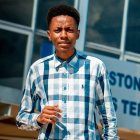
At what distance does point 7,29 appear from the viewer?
6.42 metres

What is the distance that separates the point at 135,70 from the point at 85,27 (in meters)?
1.21

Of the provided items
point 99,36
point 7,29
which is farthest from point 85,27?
point 7,29

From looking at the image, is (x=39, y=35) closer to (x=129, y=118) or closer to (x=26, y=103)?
(x=129, y=118)

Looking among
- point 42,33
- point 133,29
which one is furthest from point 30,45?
point 133,29

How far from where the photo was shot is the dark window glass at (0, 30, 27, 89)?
6.24 metres

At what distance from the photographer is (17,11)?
651 cm

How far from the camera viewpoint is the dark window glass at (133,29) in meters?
7.79

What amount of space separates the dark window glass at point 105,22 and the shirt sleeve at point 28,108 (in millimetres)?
5328

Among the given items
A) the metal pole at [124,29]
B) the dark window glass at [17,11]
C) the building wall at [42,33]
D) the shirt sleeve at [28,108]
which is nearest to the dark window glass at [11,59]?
the building wall at [42,33]

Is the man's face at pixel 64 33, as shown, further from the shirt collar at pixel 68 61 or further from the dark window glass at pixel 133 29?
the dark window glass at pixel 133 29

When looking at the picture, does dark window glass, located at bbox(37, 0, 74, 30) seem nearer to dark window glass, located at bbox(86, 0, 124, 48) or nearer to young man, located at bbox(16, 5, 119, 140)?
dark window glass, located at bbox(86, 0, 124, 48)

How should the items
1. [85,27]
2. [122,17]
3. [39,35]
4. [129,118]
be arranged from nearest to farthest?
[129,118]
[39,35]
[85,27]
[122,17]

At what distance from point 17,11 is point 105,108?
15.5ft

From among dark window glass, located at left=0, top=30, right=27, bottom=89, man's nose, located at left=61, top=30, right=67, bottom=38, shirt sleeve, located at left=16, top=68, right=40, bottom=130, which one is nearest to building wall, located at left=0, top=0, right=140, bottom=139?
dark window glass, located at left=0, top=30, right=27, bottom=89
